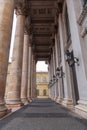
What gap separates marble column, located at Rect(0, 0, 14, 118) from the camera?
642cm

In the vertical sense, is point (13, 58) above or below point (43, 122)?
above

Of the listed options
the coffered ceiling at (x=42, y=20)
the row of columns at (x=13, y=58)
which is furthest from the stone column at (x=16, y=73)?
the coffered ceiling at (x=42, y=20)

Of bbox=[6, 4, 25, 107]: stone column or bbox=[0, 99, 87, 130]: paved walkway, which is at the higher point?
bbox=[6, 4, 25, 107]: stone column

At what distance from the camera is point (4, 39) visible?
7.07 metres

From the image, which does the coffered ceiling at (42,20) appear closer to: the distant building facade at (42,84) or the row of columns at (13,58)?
the row of columns at (13,58)

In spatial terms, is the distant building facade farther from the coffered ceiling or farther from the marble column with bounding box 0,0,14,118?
the marble column with bounding box 0,0,14,118

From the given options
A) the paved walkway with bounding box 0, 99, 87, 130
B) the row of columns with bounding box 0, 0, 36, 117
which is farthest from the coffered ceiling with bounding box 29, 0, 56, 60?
the paved walkway with bounding box 0, 99, 87, 130

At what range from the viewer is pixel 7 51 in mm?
7184

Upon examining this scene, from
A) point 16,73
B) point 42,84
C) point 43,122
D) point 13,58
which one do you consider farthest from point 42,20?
point 42,84

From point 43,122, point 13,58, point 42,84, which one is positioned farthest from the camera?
point 42,84

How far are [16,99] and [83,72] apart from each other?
5810 millimetres

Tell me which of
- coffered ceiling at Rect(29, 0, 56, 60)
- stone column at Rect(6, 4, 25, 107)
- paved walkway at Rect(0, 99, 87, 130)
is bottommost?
paved walkway at Rect(0, 99, 87, 130)

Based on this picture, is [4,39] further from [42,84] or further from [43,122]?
[42,84]

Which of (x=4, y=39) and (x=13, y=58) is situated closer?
(x=4, y=39)
